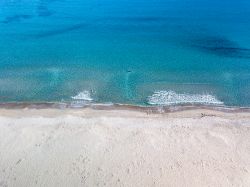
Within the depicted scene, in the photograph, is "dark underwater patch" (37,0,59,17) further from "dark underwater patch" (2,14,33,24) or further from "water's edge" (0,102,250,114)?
"water's edge" (0,102,250,114)

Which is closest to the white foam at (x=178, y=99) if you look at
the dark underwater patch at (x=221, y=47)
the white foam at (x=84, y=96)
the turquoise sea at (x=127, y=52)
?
the turquoise sea at (x=127, y=52)

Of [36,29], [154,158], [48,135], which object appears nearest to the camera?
[154,158]

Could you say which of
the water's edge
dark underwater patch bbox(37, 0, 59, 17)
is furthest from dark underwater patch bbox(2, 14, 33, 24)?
the water's edge

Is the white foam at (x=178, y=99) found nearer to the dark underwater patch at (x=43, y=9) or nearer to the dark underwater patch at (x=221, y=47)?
the dark underwater patch at (x=221, y=47)

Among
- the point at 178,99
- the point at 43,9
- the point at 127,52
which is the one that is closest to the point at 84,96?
the point at 178,99

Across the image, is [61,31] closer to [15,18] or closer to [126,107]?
[15,18]

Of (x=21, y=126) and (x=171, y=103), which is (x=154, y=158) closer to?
(x=171, y=103)

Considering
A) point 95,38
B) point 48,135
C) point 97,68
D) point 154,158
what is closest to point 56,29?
point 95,38
